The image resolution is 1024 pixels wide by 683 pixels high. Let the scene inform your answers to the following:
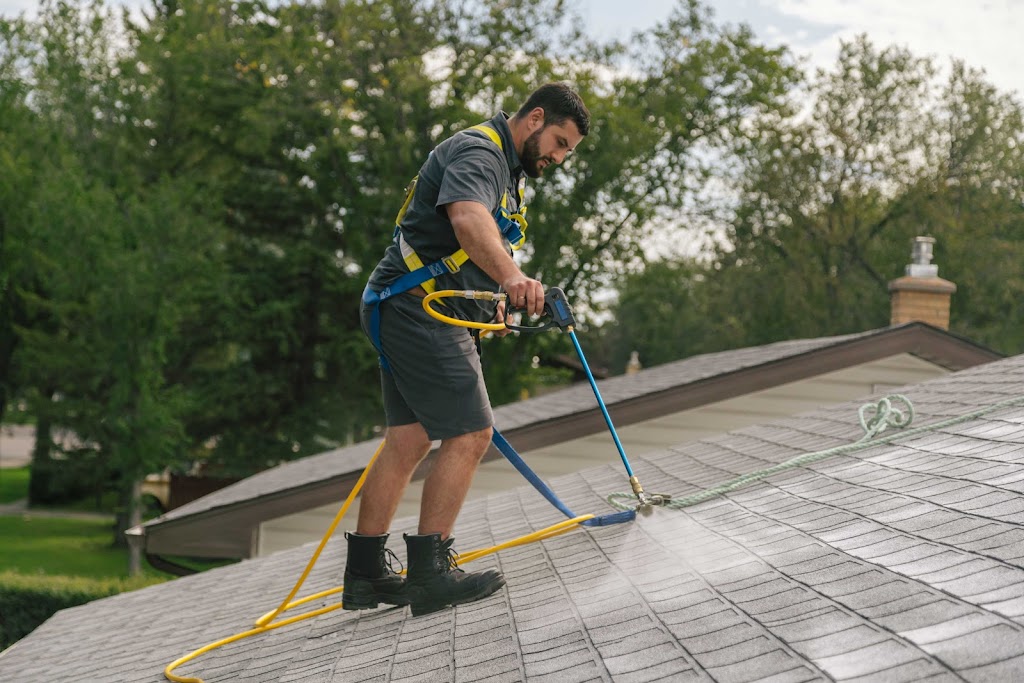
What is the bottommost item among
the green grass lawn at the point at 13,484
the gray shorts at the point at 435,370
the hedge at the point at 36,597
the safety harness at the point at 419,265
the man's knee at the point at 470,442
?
the green grass lawn at the point at 13,484

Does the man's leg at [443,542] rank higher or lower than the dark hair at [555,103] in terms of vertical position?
lower

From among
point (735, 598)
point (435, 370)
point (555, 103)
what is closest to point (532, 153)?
point (555, 103)

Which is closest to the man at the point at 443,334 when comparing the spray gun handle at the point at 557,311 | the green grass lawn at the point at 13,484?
the spray gun handle at the point at 557,311

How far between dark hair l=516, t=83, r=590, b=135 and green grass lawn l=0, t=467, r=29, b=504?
94.5 ft

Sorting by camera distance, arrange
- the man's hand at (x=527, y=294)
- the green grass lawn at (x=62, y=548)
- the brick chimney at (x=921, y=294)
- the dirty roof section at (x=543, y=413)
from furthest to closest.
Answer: the green grass lawn at (x=62, y=548), the brick chimney at (x=921, y=294), the dirty roof section at (x=543, y=413), the man's hand at (x=527, y=294)

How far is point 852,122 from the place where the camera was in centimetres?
3316

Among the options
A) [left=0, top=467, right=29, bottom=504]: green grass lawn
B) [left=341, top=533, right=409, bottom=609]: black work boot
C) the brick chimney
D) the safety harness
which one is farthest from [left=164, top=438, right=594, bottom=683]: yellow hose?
[left=0, top=467, right=29, bottom=504]: green grass lawn

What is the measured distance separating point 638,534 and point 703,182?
27503 millimetres

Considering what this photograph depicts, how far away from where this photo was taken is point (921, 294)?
1193 centimetres

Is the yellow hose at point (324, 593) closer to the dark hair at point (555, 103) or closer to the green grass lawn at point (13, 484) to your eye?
the dark hair at point (555, 103)

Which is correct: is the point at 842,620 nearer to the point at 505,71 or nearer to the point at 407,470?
the point at 407,470

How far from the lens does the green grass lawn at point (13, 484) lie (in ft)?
96.7

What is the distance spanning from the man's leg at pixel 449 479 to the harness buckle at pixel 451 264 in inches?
19.8

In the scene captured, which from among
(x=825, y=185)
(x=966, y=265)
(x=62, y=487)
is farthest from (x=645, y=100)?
(x=62, y=487)
